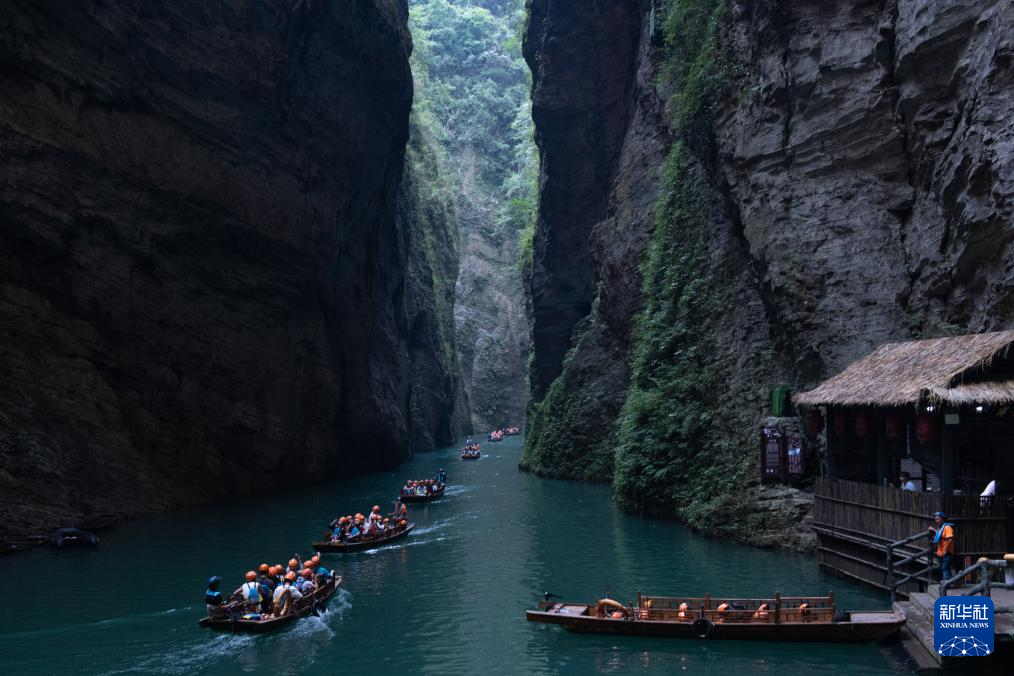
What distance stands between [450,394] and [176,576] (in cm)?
6279

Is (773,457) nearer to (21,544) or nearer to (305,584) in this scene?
(305,584)

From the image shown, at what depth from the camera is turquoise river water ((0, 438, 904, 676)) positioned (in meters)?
16.4

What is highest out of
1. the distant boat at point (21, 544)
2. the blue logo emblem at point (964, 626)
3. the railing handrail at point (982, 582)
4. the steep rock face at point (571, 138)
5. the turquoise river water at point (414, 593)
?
the steep rock face at point (571, 138)

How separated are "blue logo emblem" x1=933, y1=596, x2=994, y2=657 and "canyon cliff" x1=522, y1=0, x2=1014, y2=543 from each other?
9.12 m

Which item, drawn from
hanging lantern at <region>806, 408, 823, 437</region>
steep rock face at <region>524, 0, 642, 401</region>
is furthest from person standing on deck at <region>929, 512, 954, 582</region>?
steep rock face at <region>524, 0, 642, 401</region>

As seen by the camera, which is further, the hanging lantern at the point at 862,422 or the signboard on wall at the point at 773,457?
the signboard on wall at the point at 773,457

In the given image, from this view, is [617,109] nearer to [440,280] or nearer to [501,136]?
[440,280]

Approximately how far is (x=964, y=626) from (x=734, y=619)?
5078 millimetres

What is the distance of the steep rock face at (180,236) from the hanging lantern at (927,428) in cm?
2862

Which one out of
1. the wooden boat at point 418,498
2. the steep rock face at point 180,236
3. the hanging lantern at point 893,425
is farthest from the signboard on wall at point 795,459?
the steep rock face at point 180,236

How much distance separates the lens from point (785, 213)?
26.7 meters

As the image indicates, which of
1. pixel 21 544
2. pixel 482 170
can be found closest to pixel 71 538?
pixel 21 544

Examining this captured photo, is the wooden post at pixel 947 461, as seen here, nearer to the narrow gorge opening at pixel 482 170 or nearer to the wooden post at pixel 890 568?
the wooden post at pixel 890 568

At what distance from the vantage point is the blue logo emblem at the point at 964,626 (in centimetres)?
1249
